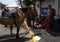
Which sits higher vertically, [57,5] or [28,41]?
[57,5]

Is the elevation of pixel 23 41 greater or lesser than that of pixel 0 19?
lesser

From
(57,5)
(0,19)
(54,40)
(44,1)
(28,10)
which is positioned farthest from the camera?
(44,1)

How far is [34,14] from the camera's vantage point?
17.1 meters

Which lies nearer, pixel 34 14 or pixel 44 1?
pixel 34 14

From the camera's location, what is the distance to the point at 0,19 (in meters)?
13.9

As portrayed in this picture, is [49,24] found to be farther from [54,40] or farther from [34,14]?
[54,40]

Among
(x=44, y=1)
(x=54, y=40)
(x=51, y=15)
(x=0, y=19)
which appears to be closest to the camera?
(x=54, y=40)

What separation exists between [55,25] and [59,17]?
2.73ft

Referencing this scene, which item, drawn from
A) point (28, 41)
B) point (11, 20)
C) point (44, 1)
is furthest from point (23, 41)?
point (44, 1)

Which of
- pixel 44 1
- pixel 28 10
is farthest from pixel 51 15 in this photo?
pixel 44 1

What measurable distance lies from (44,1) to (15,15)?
459 inches

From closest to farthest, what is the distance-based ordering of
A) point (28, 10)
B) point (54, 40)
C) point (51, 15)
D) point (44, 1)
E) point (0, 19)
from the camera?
point (54, 40) < point (0, 19) < point (28, 10) < point (51, 15) < point (44, 1)

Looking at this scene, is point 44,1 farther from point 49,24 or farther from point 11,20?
point 11,20

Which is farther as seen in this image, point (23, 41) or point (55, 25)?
point (55, 25)
